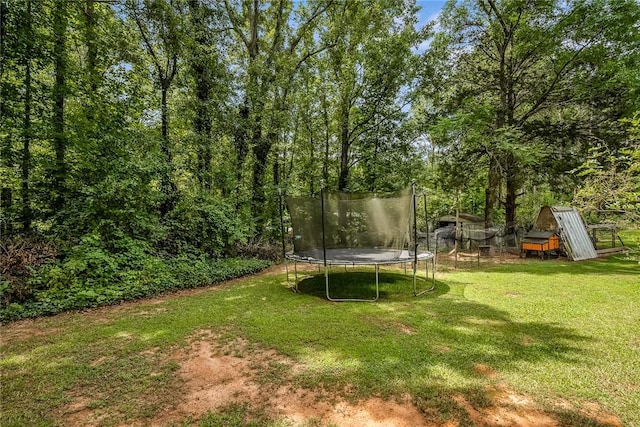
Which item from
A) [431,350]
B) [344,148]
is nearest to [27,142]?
[431,350]

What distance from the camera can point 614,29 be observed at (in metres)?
7.78

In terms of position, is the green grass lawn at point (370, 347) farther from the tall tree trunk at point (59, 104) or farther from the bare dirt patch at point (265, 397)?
the tall tree trunk at point (59, 104)

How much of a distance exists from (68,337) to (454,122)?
29.8ft

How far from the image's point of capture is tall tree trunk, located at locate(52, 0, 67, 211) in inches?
206

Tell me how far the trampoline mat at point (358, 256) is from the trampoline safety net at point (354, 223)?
2 cm

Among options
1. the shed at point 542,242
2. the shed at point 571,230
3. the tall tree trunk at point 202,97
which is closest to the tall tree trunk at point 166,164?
the tall tree trunk at point 202,97

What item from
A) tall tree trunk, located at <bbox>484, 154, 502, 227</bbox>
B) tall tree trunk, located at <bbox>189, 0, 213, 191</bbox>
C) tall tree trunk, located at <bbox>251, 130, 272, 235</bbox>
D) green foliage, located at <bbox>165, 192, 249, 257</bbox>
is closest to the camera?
green foliage, located at <bbox>165, 192, 249, 257</bbox>

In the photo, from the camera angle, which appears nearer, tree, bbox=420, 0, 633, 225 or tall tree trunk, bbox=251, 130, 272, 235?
tree, bbox=420, 0, 633, 225

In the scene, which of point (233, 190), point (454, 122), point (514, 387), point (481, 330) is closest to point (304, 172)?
point (233, 190)

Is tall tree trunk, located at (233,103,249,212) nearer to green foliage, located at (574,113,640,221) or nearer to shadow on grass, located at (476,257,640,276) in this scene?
shadow on grass, located at (476,257,640,276)

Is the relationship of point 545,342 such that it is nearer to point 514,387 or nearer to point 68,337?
point 514,387

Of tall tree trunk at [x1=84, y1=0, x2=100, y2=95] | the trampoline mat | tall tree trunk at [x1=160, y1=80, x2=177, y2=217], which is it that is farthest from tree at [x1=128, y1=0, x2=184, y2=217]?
the trampoline mat

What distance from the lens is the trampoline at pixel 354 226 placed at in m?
6.00

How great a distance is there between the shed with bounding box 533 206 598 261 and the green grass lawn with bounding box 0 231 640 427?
3.31 m
